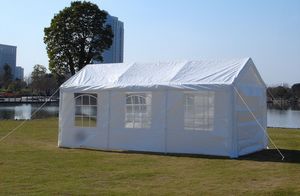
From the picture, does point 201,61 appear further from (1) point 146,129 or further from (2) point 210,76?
(1) point 146,129

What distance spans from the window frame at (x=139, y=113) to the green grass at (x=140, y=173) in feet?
3.44

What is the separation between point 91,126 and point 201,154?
4.08 m

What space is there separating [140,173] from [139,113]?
4.56 metres

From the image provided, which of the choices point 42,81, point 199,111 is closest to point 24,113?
point 199,111

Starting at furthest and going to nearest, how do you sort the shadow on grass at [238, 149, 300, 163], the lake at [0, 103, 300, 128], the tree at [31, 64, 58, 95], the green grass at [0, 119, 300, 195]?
the tree at [31, 64, 58, 95], the lake at [0, 103, 300, 128], the shadow on grass at [238, 149, 300, 163], the green grass at [0, 119, 300, 195]

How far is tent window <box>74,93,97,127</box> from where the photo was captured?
16078 millimetres

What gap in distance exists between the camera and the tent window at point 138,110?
15.1 metres

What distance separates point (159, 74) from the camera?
1552 cm

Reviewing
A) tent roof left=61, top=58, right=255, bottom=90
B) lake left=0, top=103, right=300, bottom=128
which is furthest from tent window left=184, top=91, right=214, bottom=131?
lake left=0, top=103, right=300, bottom=128

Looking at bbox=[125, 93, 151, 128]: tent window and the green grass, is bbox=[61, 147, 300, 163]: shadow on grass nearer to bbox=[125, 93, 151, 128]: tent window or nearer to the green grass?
the green grass

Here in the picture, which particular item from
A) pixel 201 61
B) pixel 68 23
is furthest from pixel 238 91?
pixel 68 23

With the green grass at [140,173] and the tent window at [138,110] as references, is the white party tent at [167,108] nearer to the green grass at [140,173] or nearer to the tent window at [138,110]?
the tent window at [138,110]

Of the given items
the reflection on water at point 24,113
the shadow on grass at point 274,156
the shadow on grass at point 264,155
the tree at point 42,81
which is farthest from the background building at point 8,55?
the shadow on grass at point 274,156

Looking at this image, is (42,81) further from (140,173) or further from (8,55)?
(140,173)
